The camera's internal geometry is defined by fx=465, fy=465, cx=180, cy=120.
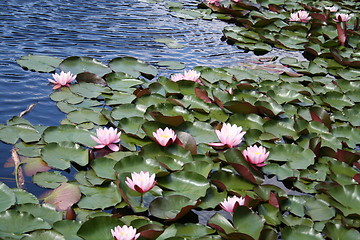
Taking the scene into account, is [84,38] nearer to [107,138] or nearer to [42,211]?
[107,138]

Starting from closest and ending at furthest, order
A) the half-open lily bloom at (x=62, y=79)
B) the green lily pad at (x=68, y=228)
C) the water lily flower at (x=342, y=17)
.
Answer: the green lily pad at (x=68, y=228)
the half-open lily bloom at (x=62, y=79)
the water lily flower at (x=342, y=17)

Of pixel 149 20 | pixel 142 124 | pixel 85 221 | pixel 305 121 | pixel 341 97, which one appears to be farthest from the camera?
pixel 149 20

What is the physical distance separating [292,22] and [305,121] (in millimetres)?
2650

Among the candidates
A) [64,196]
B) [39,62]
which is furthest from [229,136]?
[39,62]

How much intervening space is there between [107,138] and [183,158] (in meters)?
0.42

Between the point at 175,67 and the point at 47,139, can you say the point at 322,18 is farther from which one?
the point at 47,139

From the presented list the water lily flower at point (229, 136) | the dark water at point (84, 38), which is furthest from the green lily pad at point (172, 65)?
the water lily flower at point (229, 136)

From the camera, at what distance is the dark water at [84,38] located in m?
3.26

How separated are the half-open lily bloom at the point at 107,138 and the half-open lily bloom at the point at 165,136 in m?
0.22

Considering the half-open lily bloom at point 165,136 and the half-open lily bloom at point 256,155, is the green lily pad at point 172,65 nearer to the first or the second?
the half-open lily bloom at point 165,136

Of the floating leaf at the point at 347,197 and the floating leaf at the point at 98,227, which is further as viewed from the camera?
the floating leaf at the point at 347,197

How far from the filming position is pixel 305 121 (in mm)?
2924

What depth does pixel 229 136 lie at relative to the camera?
2.60 meters

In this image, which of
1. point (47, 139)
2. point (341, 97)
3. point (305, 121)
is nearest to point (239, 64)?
point (341, 97)
